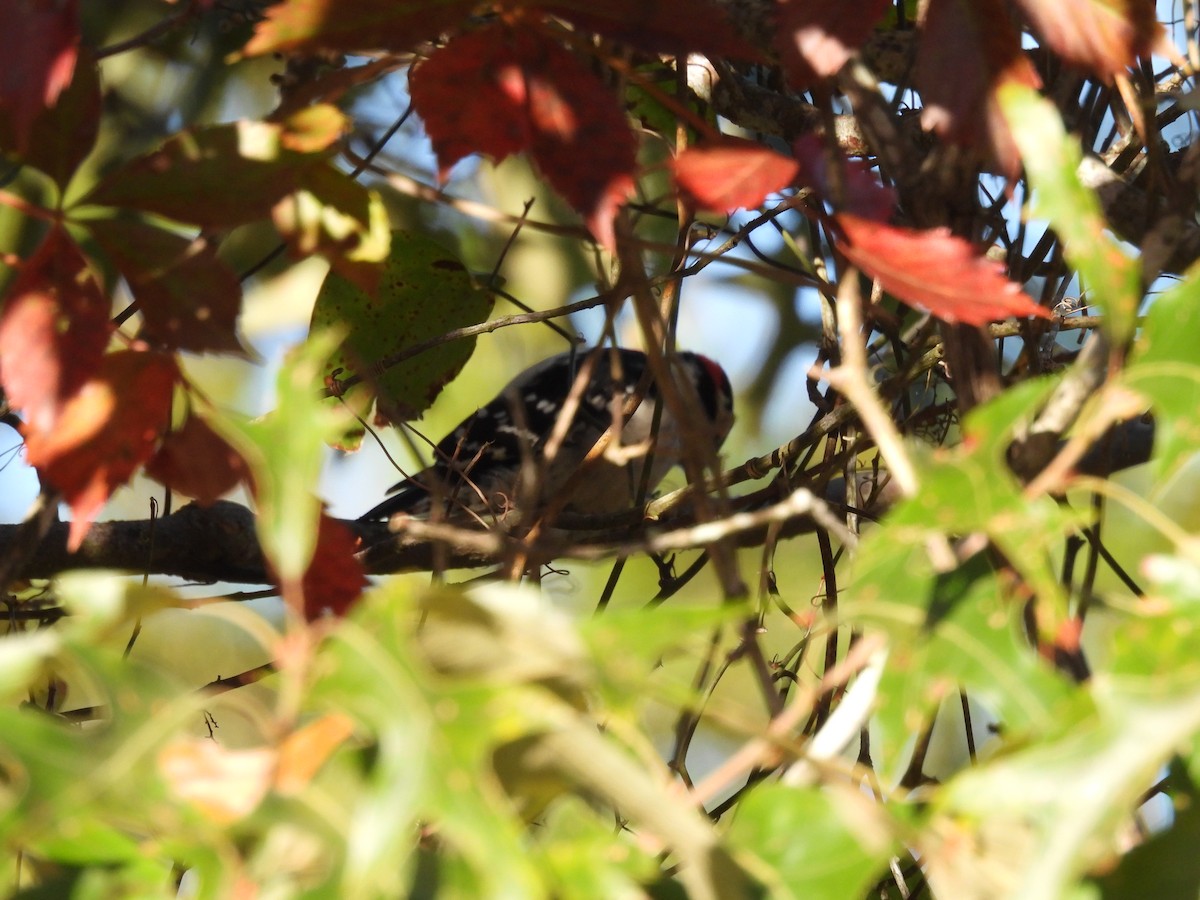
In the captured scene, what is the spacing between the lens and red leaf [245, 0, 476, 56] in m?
0.85

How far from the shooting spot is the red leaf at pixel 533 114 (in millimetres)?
894

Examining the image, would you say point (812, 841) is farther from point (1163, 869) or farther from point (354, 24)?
point (354, 24)

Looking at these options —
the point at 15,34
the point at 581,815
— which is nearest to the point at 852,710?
the point at 581,815

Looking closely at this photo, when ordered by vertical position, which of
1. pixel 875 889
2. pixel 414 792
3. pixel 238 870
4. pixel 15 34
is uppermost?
pixel 15 34

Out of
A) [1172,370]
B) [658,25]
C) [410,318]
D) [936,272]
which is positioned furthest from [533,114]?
[410,318]

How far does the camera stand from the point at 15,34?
0.84 metres

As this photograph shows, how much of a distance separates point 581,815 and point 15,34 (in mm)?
667

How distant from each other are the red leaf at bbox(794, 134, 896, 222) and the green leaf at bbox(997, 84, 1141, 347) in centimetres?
23

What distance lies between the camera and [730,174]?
913 millimetres

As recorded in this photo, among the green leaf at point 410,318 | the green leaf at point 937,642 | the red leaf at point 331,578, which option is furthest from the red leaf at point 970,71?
the green leaf at point 410,318

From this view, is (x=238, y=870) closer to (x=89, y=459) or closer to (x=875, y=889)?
(x=89, y=459)

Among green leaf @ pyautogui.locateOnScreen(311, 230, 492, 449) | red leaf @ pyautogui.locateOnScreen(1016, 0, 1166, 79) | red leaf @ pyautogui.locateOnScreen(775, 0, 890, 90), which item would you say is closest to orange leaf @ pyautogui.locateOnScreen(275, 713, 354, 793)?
red leaf @ pyautogui.locateOnScreen(775, 0, 890, 90)

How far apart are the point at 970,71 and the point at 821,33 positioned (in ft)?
0.38

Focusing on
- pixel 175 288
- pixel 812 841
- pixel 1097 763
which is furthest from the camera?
pixel 175 288
